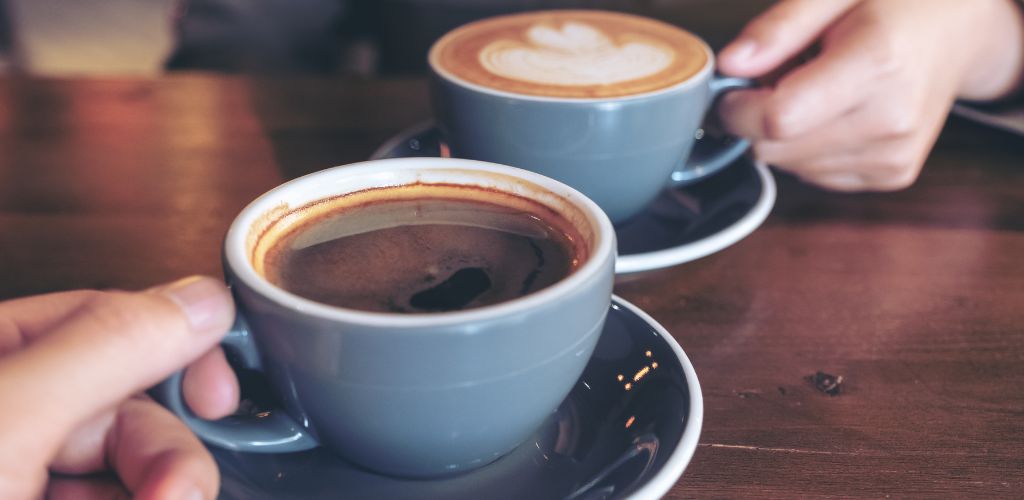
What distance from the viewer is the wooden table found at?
0.57m

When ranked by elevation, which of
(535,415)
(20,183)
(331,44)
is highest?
(535,415)

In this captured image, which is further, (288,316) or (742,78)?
(742,78)

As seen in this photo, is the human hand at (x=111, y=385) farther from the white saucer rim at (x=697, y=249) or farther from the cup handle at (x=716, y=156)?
the cup handle at (x=716, y=156)

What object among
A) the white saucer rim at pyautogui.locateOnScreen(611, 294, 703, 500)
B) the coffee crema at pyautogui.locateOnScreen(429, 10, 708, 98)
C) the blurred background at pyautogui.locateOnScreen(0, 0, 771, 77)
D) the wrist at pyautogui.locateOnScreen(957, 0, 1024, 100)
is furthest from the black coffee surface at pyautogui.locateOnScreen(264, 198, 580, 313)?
the blurred background at pyautogui.locateOnScreen(0, 0, 771, 77)

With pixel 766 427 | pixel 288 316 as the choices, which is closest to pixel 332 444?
pixel 288 316

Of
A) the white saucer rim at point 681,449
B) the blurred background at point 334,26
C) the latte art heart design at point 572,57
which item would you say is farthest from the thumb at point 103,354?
the blurred background at point 334,26

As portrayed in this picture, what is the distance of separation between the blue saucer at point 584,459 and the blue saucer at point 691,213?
0.57ft

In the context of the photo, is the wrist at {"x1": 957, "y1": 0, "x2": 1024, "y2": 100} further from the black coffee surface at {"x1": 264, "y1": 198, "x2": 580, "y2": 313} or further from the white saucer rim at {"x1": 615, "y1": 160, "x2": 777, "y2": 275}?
the black coffee surface at {"x1": 264, "y1": 198, "x2": 580, "y2": 313}

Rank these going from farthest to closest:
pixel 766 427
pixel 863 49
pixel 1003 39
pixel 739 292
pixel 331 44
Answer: pixel 331 44 → pixel 1003 39 → pixel 863 49 → pixel 739 292 → pixel 766 427

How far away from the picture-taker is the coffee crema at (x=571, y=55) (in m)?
0.82

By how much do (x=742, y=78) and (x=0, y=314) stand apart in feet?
2.51

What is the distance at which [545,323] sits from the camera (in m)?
0.45

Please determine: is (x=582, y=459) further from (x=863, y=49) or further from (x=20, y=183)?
(x=20, y=183)

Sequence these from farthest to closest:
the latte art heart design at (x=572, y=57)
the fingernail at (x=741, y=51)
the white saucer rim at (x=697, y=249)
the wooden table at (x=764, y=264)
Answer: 1. the fingernail at (x=741, y=51)
2. the latte art heart design at (x=572, y=57)
3. the white saucer rim at (x=697, y=249)
4. the wooden table at (x=764, y=264)
